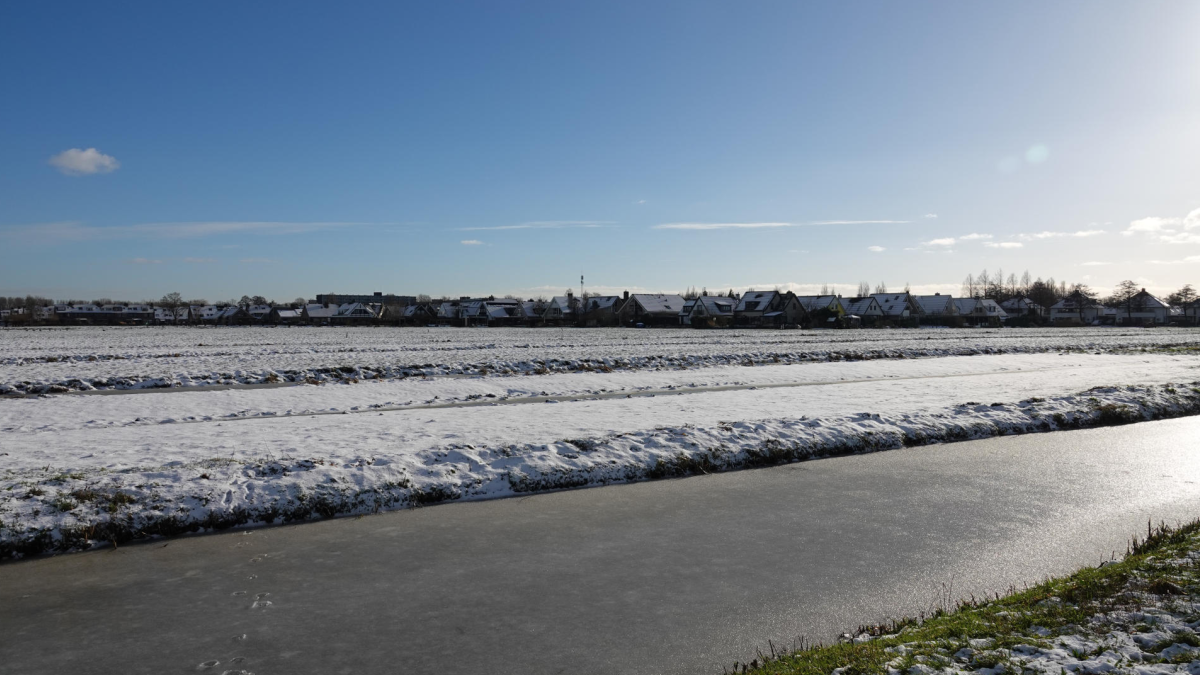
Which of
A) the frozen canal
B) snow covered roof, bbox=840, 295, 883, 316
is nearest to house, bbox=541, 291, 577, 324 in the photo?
snow covered roof, bbox=840, 295, 883, 316

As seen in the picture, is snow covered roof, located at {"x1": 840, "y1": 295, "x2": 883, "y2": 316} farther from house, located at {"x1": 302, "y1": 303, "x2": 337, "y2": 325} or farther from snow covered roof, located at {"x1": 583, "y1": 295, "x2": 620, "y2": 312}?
house, located at {"x1": 302, "y1": 303, "x2": 337, "y2": 325}

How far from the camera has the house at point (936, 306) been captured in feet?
399

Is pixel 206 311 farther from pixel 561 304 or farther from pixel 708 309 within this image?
pixel 708 309

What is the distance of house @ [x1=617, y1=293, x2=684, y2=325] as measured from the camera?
116 m

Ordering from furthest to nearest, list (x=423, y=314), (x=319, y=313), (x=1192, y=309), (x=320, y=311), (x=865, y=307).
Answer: (x=320, y=311) < (x=319, y=313) < (x=1192, y=309) < (x=423, y=314) < (x=865, y=307)

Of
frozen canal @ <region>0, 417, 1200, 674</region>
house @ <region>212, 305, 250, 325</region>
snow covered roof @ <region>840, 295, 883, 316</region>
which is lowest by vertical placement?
frozen canal @ <region>0, 417, 1200, 674</region>

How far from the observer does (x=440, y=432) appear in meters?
13.3

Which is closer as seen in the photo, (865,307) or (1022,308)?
(865,307)

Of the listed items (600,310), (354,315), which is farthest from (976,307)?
(354,315)

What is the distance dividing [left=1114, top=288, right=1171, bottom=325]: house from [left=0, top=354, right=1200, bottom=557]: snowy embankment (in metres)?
133

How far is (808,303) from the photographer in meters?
121

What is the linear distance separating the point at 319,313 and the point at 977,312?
4828 inches

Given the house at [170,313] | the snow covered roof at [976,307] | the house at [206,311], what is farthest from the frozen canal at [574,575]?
the house at [206,311]

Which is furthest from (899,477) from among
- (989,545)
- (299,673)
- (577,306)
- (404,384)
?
(577,306)
